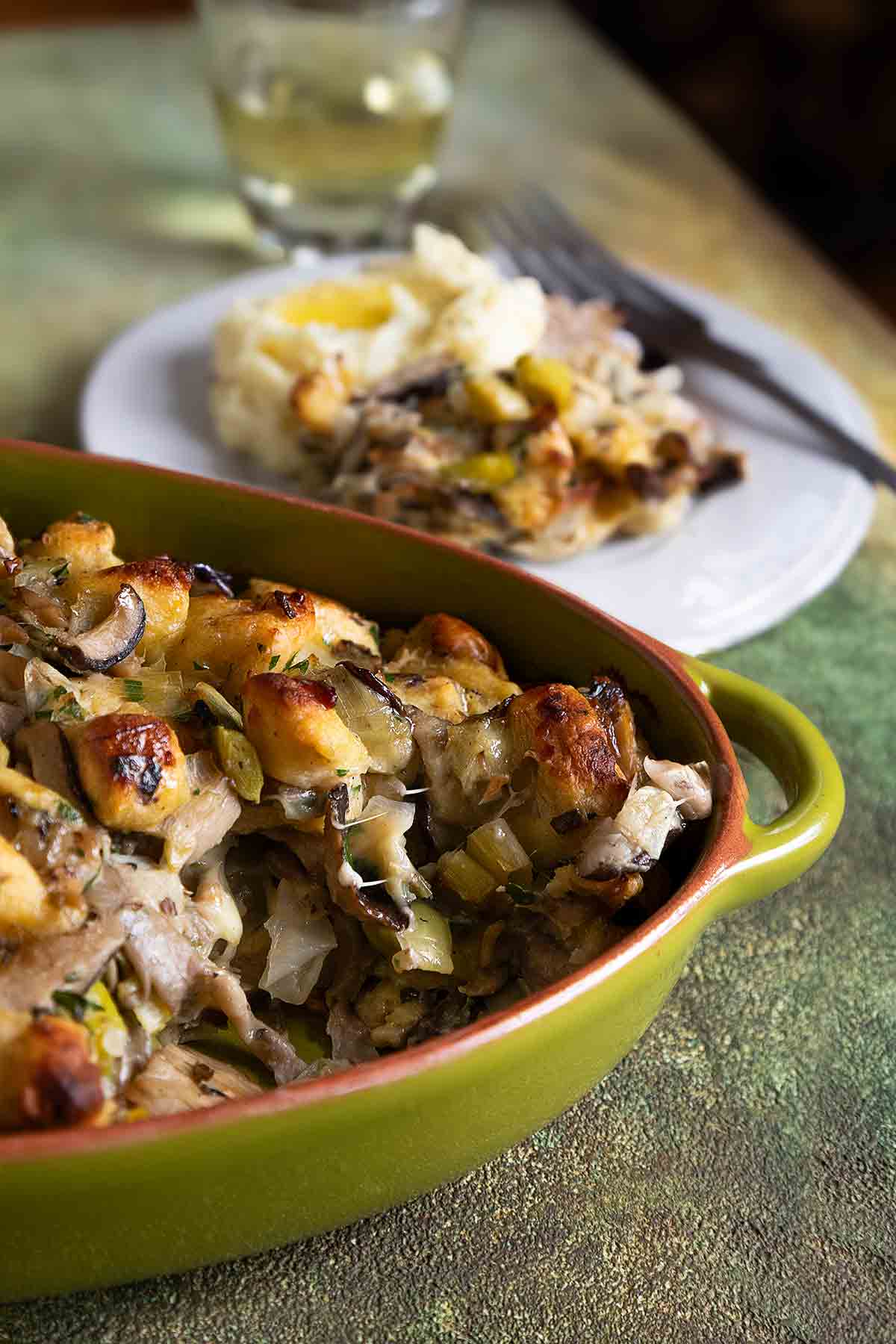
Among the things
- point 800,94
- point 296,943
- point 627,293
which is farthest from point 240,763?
point 800,94

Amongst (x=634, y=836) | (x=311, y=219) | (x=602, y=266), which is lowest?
(x=311, y=219)

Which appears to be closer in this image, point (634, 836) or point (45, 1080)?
point (45, 1080)

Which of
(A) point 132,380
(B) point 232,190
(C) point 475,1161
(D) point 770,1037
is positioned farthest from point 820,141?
(C) point 475,1161

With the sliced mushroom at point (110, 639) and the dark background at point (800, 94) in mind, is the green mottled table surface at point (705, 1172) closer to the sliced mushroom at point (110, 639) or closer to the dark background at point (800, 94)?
the sliced mushroom at point (110, 639)

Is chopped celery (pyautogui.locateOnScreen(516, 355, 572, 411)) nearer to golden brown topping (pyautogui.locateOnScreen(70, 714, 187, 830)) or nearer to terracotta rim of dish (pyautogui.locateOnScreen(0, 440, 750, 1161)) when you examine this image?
terracotta rim of dish (pyautogui.locateOnScreen(0, 440, 750, 1161))

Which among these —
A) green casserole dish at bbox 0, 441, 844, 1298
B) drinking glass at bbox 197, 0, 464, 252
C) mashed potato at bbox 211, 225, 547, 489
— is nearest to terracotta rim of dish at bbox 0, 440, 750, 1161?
green casserole dish at bbox 0, 441, 844, 1298

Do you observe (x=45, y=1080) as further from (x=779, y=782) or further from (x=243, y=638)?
(x=779, y=782)

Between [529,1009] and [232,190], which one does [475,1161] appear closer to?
[529,1009]
